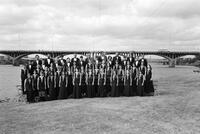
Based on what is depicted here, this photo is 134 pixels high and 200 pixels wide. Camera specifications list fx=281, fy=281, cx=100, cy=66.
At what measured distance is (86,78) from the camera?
12.3 m

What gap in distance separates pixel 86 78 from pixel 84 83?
254 millimetres

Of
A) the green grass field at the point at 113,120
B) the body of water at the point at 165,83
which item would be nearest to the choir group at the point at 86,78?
the green grass field at the point at 113,120

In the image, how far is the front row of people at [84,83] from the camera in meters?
12.2

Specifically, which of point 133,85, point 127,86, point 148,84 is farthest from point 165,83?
point 127,86

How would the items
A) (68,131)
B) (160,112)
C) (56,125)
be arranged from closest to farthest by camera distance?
1. (68,131)
2. (56,125)
3. (160,112)

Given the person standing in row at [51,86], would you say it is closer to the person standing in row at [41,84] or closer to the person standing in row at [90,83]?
the person standing in row at [41,84]

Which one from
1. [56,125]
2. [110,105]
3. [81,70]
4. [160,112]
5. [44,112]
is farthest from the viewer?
[81,70]

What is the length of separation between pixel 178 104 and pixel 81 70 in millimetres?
4341

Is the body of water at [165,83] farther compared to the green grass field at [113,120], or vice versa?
the body of water at [165,83]

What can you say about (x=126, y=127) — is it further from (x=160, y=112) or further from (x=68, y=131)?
(x=160, y=112)

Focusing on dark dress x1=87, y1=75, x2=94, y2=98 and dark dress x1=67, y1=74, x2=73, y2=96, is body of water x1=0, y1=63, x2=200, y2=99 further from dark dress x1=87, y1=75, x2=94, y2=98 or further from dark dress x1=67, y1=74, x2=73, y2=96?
dark dress x1=67, y1=74, x2=73, y2=96

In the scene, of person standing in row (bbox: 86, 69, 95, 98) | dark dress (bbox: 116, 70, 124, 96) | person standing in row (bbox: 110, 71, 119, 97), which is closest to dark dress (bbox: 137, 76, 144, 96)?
dark dress (bbox: 116, 70, 124, 96)

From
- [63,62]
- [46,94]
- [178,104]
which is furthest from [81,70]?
[178,104]

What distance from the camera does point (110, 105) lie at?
9.95 metres
